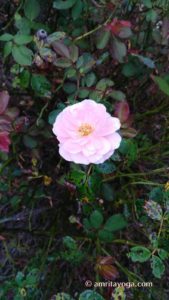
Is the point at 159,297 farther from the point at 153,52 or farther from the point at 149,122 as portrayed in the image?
the point at 153,52

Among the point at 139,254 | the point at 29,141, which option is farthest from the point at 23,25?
the point at 139,254

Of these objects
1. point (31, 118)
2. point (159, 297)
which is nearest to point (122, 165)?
point (31, 118)

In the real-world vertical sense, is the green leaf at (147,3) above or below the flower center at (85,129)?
above

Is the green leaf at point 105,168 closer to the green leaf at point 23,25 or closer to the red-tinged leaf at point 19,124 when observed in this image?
the red-tinged leaf at point 19,124

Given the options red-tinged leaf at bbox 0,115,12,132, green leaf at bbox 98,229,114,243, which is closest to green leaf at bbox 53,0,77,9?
red-tinged leaf at bbox 0,115,12,132

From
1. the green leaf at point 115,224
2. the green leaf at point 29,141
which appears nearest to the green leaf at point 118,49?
the green leaf at point 29,141

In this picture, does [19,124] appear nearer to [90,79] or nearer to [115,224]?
[90,79]
